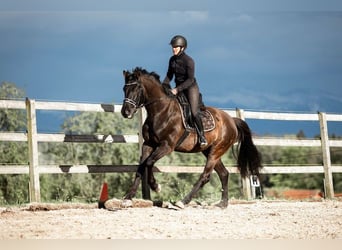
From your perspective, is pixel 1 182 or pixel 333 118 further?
pixel 1 182

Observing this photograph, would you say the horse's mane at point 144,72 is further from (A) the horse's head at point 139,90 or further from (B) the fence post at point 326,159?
(B) the fence post at point 326,159

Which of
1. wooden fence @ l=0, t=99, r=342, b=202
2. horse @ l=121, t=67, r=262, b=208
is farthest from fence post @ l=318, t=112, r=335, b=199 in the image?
horse @ l=121, t=67, r=262, b=208

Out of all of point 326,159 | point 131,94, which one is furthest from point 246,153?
point 131,94

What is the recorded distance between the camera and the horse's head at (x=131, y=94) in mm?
5973

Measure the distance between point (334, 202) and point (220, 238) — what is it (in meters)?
3.60

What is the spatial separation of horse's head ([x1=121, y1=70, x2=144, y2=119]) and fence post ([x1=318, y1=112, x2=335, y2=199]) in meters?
4.03

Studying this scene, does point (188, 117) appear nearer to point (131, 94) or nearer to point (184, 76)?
point (184, 76)

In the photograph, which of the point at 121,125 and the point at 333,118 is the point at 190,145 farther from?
the point at 121,125

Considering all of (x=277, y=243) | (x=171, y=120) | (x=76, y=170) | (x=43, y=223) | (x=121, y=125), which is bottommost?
(x=277, y=243)

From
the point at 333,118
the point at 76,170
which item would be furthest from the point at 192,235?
the point at 333,118

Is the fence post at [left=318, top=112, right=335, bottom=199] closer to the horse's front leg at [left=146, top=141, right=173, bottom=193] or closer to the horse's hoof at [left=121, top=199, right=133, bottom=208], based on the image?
the horse's front leg at [left=146, top=141, right=173, bottom=193]

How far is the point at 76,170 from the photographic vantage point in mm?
7027

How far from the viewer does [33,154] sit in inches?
264

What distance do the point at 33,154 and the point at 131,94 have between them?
5.11 feet
